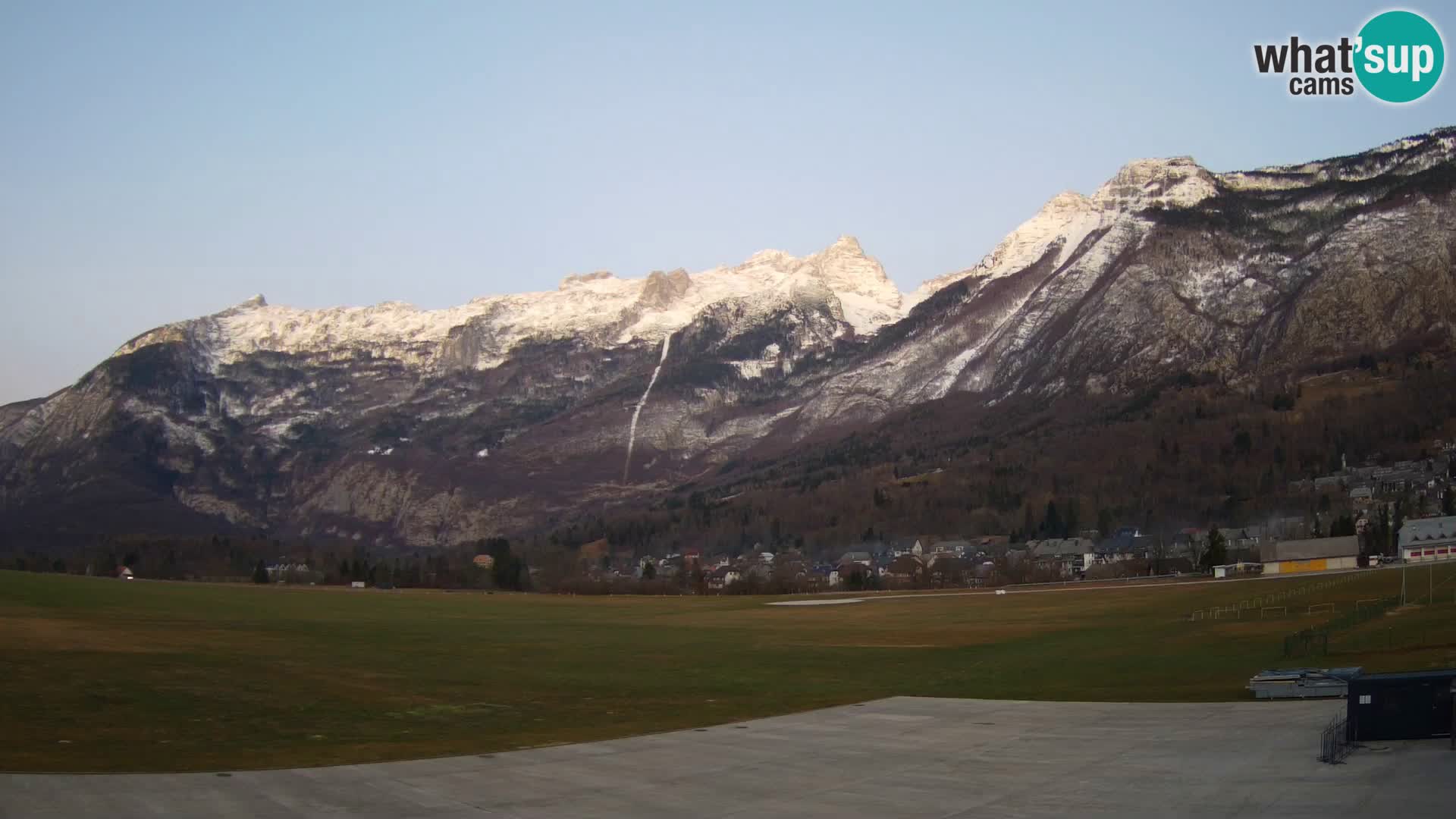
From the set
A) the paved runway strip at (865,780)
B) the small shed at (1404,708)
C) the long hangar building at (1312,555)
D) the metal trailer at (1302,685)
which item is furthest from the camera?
the long hangar building at (1312,555)

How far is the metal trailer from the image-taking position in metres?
46.1

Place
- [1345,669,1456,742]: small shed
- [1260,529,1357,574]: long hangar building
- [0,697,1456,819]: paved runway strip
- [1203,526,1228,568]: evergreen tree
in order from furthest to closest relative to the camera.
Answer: [1203,526,1228,568]: evergreen tree, [1260,529,1357,574]: long hangar building, [1345,669,1456,742]: small shed, [0,697,1456,819]: paved runway strip

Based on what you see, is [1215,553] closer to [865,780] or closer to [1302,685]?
[1302,685]

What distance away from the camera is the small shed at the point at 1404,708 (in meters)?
34.6

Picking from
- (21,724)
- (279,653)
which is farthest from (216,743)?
(279,653)

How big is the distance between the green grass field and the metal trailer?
189cm

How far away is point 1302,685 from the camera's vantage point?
152 feet

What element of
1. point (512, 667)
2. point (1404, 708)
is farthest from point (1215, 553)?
point (1404, 708)

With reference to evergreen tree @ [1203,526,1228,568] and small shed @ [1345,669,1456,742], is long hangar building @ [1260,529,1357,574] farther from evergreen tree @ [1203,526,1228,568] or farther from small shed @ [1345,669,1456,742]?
small shed @ [1345,669,1456,742]

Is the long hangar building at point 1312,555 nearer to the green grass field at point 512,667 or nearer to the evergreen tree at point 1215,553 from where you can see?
the evergreen tree at point 1215,553

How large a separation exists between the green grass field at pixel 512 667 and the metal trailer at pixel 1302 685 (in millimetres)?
1886

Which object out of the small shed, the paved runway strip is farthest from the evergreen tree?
the small shed

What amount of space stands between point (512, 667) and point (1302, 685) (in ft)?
125

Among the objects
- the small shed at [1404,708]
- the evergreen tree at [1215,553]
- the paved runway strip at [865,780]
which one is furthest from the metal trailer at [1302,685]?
the evergreen tree at [1215,553]
